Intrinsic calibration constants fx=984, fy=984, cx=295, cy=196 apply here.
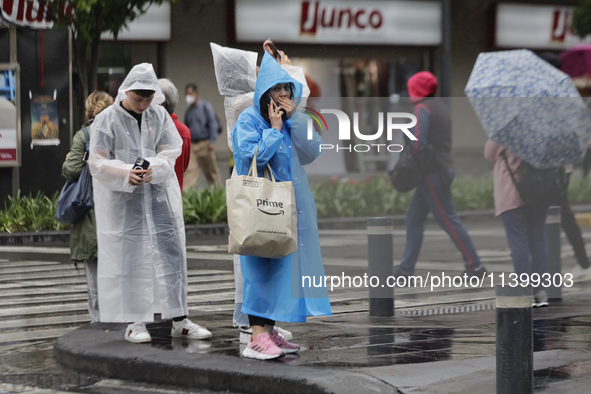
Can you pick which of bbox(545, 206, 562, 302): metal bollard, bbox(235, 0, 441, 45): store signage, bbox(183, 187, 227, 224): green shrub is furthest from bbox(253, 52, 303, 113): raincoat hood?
bbox(235, 0, 441, 45): store signage

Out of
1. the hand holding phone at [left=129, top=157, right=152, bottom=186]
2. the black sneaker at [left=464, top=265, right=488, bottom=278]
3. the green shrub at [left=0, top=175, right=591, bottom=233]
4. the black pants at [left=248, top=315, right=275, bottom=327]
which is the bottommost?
the black pants at [left=248, top=315, right=275, bottom=327]

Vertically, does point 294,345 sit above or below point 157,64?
below

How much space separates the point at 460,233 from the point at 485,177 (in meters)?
0.57

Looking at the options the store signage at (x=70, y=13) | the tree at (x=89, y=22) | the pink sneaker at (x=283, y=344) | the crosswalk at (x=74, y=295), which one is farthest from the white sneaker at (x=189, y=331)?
the store signage at (x=70, y=13)

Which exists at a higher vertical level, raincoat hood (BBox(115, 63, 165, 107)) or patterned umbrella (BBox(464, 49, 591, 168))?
raincoat hood (BBox(115, 63, 165, 107))

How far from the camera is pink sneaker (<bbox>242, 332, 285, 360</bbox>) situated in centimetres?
567

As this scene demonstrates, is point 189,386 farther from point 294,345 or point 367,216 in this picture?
point 367,216

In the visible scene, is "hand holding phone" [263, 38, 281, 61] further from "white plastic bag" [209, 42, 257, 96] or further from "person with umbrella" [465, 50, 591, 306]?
"person with umbrella" [465, 50, 591, 306]

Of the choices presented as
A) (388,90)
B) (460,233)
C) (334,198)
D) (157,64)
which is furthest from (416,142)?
(388,90)

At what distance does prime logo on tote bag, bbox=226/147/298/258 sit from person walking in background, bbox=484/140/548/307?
1.76 meters

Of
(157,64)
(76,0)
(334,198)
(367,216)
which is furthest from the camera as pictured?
(157,64)

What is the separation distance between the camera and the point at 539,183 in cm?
678

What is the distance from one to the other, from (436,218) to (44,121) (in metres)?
9.99

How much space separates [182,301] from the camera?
6.49 metres
